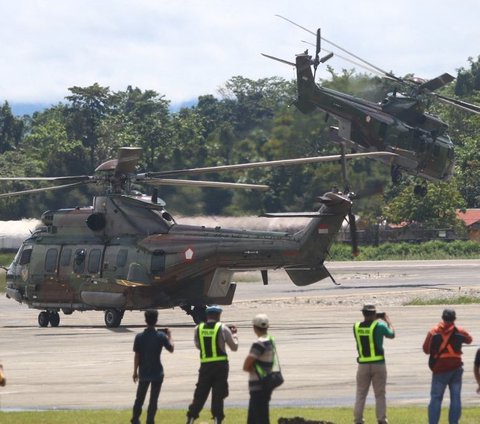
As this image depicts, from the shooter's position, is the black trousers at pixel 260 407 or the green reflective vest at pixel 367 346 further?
the green reflective vest at pixel 367 346

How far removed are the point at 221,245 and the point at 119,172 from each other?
12.3ft

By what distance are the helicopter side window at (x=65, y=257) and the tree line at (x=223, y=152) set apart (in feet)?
53.7

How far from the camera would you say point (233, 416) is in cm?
1883

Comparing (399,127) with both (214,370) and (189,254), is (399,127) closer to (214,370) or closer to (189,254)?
(189,254)

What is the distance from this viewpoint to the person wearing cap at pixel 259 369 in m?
15.4

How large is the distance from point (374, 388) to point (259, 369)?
2235 mm

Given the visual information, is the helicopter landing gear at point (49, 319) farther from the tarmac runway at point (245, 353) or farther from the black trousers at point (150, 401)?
the black trousers at point (150, 401)

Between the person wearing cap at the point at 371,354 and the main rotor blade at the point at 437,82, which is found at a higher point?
the main rotor blade at the point at 437,82

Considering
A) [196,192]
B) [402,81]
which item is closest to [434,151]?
[402,81]

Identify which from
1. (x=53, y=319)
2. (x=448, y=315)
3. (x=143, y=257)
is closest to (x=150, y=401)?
(x=448, y=315)

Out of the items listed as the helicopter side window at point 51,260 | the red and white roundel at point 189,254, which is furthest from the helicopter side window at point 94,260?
the red and white roundel at point 189,254

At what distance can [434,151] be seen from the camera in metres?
58.9

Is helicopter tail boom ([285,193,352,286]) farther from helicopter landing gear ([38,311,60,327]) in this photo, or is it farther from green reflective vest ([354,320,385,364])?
green reflective vest ([354,320,385,364])

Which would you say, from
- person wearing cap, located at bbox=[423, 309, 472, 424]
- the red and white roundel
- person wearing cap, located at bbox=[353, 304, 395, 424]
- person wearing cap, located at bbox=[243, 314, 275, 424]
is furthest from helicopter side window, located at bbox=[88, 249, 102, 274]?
person wearing cap, located at bbox=[243, 314, 275, 424]
